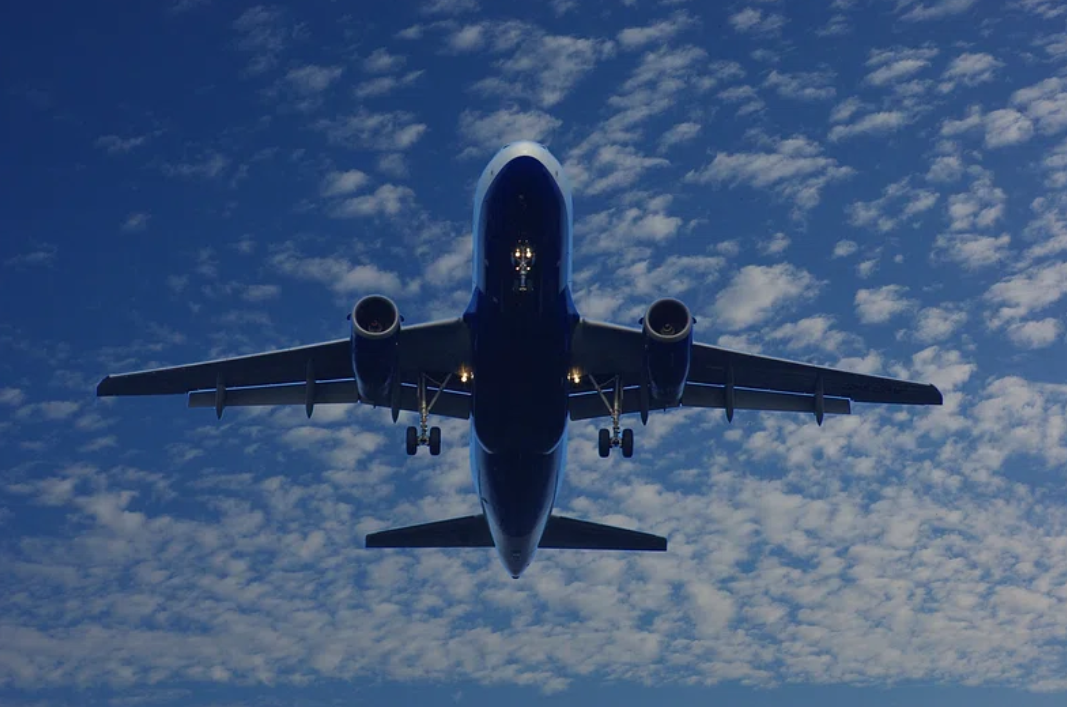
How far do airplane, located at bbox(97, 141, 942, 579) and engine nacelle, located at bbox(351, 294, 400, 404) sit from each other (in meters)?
0.03

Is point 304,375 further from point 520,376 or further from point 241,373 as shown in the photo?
point 520,376

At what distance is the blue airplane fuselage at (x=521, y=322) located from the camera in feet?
85.0

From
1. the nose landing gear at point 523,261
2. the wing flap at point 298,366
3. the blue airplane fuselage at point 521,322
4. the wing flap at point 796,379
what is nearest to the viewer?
the blue airplane fuselage at point 521,322

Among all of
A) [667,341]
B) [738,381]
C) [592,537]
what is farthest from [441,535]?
[667,341]

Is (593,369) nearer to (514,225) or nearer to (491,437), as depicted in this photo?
(491,437)

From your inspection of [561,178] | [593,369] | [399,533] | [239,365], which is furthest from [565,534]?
[561,178]

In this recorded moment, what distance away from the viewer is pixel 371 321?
91.1 feet

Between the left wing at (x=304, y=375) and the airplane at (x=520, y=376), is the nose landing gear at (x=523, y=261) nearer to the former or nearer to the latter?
the airplane at (x=520, y=376)

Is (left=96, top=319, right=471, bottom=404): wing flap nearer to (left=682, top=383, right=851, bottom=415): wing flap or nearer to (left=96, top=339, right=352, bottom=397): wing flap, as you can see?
(left=96, top=339, right=352, bottom=397): wing flap

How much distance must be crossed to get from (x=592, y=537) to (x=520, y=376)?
11.2m

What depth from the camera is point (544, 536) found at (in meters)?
37.6

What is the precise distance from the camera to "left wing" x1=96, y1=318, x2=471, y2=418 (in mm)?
30172

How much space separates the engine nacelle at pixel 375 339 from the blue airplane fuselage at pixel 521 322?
1.89m

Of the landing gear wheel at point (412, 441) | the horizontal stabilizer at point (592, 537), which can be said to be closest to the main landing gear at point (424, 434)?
the landing gear wheel at point (412, 441)
